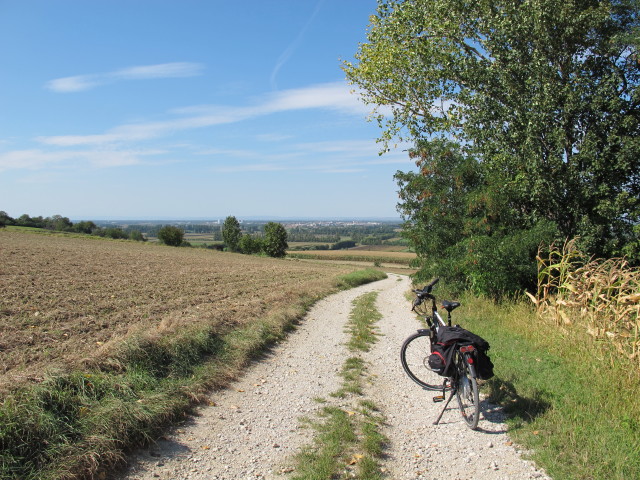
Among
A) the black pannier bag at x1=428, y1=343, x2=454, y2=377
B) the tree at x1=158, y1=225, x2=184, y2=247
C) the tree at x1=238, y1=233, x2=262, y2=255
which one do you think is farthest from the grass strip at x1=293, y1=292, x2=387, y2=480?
the tree at x1=238, y1=233, x2=262, y2=255

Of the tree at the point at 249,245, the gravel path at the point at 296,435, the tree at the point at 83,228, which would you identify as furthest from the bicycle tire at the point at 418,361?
the tree at the point at 83,228

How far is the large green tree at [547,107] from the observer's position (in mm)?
12391

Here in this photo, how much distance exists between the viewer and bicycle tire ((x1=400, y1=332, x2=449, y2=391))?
22.7ft

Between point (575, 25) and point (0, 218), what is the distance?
84762 millimetres

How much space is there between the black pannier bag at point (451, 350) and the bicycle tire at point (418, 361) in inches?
32.3

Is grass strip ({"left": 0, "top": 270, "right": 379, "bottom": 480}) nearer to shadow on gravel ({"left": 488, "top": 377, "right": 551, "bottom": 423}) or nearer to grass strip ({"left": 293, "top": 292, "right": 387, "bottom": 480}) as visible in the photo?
grass strip ({"left": 293, "top": 292, "right": 387, "bottom": 480})

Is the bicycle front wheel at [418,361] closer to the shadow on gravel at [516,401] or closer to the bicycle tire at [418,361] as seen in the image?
the bicycle tire at [418,361]

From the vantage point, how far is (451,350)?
571 cm

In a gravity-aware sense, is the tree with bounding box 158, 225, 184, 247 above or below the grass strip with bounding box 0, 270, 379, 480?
above

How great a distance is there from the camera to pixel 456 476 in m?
4.21

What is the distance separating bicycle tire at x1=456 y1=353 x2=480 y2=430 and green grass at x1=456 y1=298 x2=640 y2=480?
1.43ft

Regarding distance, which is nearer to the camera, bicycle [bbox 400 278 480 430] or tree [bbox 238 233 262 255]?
bicycle [bbox 400 278 480 430]

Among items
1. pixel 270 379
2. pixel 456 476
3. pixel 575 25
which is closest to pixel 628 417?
pixel 456 476

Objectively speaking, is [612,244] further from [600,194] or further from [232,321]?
[232,321]
